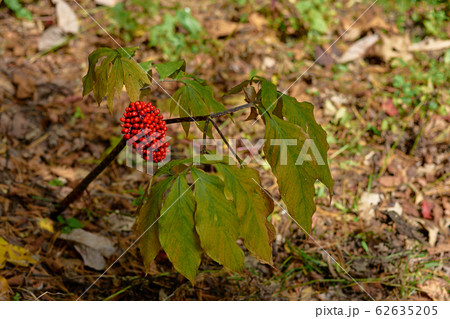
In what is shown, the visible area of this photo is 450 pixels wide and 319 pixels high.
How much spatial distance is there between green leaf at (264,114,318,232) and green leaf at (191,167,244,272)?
17cm

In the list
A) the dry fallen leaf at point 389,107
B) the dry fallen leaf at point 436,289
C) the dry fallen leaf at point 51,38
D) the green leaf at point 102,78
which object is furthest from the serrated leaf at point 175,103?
the dry fallen leaf at point 51,38

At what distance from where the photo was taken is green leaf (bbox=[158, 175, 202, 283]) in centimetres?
113

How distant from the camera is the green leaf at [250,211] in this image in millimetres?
1162

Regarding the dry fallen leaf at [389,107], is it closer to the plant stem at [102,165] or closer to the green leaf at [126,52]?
the plant stem at [102,165]

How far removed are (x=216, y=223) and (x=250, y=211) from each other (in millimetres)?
115

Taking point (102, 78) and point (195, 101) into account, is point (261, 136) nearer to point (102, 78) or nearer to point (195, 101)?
point (195, 101)

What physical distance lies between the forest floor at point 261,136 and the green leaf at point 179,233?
54 cm

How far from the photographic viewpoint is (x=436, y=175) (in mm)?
2525

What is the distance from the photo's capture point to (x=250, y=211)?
1.17 metres

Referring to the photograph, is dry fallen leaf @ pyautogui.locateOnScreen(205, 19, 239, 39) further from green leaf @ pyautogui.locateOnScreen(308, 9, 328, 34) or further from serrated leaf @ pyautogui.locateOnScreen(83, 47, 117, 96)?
serrated leaf @ pyautogui.locateOnScreen(83, 47, 117, 96)

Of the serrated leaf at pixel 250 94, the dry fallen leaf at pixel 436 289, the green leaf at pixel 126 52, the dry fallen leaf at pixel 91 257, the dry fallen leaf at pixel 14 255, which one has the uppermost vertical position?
the green leaf at pixel 126 52

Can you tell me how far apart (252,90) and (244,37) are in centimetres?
222

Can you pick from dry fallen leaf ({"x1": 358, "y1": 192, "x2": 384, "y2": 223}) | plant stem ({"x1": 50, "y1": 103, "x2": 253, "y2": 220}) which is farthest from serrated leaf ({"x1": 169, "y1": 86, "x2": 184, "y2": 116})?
dry fallen leaf ({"x1": 358, "y1": 192, "x2": 384, "y2": 223})
